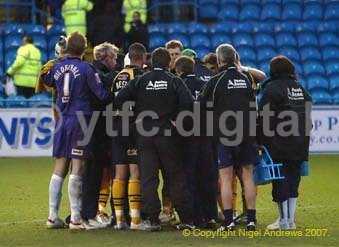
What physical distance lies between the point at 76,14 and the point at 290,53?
5.23 metres

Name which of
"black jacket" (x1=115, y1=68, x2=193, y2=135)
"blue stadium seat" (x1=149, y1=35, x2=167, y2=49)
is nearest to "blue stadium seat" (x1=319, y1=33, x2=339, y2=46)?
"blue stadium seat" (x1=149, y1=35, x2=167, y2=49)

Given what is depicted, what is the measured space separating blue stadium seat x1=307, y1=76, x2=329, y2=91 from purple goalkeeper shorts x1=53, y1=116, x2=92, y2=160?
42.0ft

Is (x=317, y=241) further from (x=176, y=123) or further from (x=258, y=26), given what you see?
(x=258, y=26)

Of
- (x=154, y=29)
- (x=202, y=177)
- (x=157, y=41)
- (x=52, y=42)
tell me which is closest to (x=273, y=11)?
(x=154, y=29)

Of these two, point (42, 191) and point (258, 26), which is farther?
point (258, 26)

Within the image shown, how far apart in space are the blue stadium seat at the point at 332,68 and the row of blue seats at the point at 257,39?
668mm

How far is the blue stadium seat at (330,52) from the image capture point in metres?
25.3

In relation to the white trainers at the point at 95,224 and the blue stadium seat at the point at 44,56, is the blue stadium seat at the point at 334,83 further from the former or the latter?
the white trainers at the point at 95,224

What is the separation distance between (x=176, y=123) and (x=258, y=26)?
14315 millimetres

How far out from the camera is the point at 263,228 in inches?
475

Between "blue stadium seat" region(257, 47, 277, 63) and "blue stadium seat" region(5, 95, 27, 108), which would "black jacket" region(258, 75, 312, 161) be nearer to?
"blue stadium seat" region(5, 95, 27, 108)

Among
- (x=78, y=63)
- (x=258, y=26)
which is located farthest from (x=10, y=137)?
(x=78, y=63)

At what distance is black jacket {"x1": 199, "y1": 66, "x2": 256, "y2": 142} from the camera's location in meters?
11.7

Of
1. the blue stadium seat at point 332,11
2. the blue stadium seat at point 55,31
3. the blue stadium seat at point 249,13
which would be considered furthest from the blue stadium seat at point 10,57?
the blue stadium seat at point 332,11
